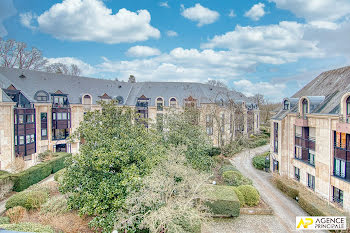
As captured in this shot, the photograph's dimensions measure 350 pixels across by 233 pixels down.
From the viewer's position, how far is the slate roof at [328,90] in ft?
69.8

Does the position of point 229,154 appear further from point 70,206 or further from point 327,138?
point 70,206

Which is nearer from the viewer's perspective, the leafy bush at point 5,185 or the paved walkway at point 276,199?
the paved walkway at point 276,199

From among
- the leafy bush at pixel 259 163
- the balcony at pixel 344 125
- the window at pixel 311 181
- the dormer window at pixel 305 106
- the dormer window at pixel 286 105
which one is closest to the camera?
the balcony at pixel 344 125

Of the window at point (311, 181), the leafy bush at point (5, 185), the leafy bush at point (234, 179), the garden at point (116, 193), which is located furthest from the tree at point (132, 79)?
the window at point (311, 181)

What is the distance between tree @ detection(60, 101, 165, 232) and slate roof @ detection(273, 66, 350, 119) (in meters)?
18.0

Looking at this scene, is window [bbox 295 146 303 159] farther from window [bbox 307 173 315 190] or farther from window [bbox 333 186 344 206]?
→ window [bbox 333 186 344 206]

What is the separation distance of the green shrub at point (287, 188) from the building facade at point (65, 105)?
1101cm

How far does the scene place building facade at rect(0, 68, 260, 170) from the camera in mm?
28414

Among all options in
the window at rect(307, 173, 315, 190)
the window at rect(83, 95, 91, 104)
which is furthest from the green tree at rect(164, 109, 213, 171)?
the window at rect(83, 95, 91, 104)

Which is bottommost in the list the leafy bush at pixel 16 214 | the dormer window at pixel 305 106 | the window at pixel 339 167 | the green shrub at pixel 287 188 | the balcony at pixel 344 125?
the green shrub at pixel 287 188

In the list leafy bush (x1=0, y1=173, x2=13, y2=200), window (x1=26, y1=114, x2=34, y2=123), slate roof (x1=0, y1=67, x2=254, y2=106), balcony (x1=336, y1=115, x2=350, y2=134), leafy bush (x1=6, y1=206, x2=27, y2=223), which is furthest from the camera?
slate roof (x1=0, y1=67, x2=254, y2=106)

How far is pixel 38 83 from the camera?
37.3 m

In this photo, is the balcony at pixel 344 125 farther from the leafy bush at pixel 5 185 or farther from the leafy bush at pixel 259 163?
the leafy bush at pixel 5 185

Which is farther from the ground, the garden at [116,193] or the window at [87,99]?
the window at [87,99]
